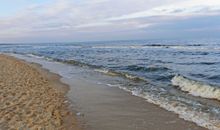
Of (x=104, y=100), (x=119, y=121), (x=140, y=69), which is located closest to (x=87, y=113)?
(x=119, y=121)

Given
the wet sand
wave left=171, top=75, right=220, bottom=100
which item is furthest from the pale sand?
wave left=171, top=75, right=220, bottom=100

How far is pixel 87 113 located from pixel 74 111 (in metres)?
0.40

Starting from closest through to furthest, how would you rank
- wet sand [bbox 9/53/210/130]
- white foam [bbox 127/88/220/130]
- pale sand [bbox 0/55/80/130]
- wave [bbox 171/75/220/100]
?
1. pale sand [bbox 0/55/80/130]
2. wet sand [bbox 9/53/210/130]
3. white foam [bbox 127/88/220/130]
4. wave [bbox 171/75/220/100]

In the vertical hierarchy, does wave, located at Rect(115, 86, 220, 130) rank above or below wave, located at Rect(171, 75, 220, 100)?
above

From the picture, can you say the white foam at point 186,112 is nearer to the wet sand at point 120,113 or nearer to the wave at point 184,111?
the wave at point 184,111

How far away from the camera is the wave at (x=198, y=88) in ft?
41.4

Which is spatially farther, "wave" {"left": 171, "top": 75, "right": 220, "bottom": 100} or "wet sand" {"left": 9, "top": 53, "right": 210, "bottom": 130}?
"wave" {"left": 171, "top": 75, "right": 220, "bottom": 100}

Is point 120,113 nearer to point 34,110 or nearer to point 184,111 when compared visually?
point 184,111

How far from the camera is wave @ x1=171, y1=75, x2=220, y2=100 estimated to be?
497 inches

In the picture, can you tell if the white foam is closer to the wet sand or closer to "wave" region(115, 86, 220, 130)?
"wave" region(115, 86, 220, 130)

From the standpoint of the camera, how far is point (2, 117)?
7.84 metres

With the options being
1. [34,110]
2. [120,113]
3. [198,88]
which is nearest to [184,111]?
[120,113]

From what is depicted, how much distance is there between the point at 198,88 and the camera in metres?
14.0

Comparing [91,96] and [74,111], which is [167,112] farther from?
[91,96]
